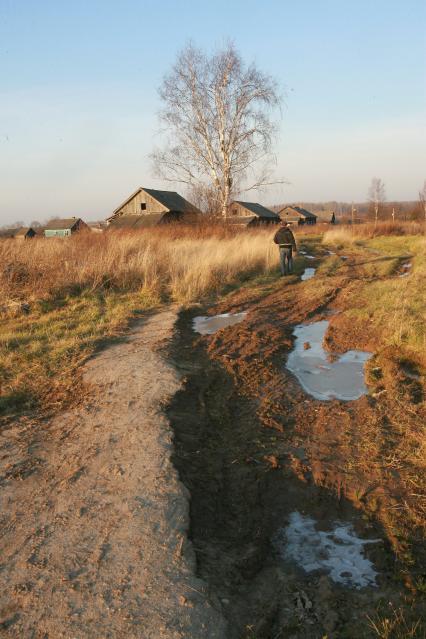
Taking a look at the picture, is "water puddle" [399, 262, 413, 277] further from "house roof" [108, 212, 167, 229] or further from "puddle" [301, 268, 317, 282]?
"house roof" [108, 212, 167, 229]

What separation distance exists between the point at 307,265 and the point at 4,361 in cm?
1349

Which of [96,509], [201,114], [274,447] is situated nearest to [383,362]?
[274,447]

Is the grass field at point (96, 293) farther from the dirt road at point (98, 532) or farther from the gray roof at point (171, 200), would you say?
the gray roof at point (171, 200)

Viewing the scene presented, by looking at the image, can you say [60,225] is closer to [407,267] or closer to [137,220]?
[137,220]

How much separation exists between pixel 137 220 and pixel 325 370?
28703 mm

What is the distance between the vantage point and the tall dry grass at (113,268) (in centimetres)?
1006

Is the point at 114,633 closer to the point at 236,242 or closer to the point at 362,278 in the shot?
the point at 362,278

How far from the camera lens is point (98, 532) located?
109 inches

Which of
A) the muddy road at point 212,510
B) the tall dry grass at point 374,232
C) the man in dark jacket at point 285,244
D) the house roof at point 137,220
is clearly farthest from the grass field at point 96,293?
the house roof at point 137,220

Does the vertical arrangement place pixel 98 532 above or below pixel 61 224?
below

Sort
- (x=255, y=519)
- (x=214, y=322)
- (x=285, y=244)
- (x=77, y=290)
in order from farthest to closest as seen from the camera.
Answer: (x=285, y=244) < (x=77, y=290) < (x=214, y=322) < (x=255, y=519)

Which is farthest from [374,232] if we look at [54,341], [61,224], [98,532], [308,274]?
[61,224]

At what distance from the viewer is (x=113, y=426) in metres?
4.18

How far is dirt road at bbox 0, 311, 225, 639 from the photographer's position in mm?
2164
